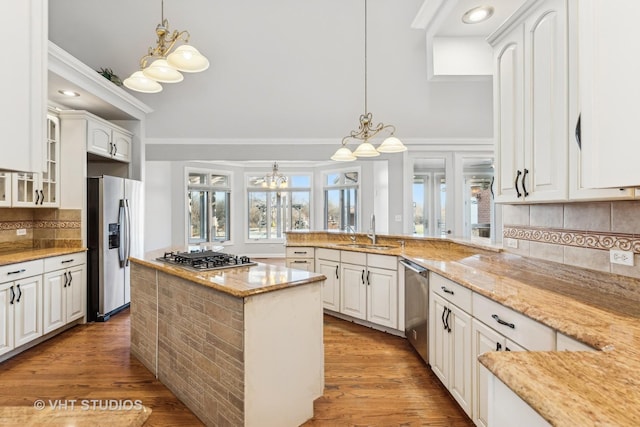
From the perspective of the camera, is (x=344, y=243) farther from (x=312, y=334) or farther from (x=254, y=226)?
(x=254, y=226)

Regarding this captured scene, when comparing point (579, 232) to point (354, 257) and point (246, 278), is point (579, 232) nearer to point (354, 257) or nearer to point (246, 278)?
point (246, 278)

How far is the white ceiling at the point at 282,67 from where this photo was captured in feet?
12.6

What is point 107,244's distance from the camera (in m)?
4.05

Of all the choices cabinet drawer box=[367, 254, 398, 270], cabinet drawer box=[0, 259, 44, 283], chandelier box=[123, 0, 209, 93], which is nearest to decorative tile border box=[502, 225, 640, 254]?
cabinet drawer box=[367, 254, 398, 270]

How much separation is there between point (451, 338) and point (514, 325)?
30.5 inches

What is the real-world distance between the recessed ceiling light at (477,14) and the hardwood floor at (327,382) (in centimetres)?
286

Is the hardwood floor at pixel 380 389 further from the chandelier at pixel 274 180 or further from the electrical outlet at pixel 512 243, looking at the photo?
the chandelier at pixel 274 180

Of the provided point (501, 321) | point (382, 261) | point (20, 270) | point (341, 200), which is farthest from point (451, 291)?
point (341, 200)

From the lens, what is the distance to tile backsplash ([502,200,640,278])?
166 centimetres

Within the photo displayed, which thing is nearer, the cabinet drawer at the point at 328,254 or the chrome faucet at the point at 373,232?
the cabinet drawer at the point at 328,254

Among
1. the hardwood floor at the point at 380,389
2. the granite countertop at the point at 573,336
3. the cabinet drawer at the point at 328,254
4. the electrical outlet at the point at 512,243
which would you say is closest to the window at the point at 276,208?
the cabinet drawer at the point at 328,254

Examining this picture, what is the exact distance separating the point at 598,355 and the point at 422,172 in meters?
4.86

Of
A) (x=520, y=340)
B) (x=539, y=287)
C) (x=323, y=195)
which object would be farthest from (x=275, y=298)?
(x=323, y=195)

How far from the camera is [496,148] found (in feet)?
7.54
